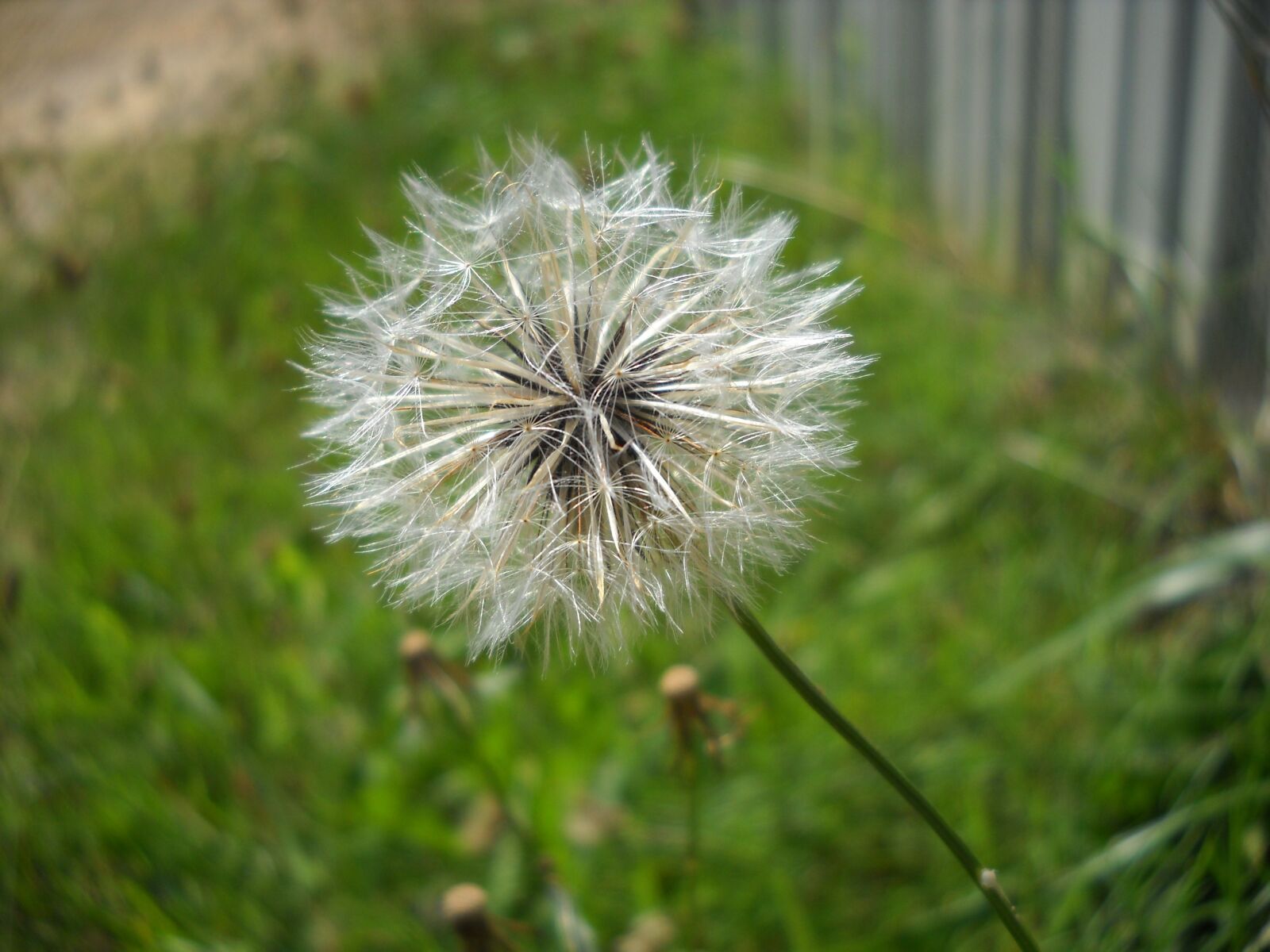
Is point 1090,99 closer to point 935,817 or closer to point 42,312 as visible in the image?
point 935,817

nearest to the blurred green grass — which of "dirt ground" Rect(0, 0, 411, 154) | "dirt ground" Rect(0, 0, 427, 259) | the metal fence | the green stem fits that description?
the metal fence

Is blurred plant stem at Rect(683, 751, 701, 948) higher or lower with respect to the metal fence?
lower

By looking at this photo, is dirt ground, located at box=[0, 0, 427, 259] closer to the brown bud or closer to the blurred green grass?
the blurred green grass

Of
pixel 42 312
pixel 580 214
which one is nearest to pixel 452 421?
pixel 580 214

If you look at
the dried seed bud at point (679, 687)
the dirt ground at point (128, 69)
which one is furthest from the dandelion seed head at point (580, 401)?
the dirt ground at point (128, 69)

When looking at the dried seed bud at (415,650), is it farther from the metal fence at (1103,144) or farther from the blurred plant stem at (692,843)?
the metal fence at (1103,144)
